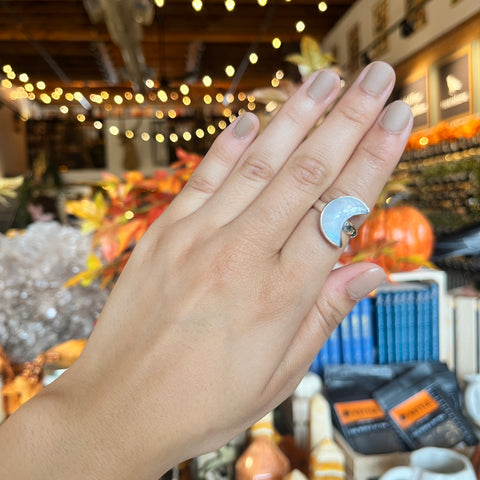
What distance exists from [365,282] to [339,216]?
0.06 meters

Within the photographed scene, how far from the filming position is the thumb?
455 millimetres

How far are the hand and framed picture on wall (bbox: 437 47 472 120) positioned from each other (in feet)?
11.2

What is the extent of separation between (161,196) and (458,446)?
618 millimetres

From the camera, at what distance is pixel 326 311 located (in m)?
0.46

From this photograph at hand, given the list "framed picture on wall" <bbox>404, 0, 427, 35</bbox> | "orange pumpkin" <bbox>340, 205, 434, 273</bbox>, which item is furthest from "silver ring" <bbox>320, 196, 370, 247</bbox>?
"framed picture on wall" <bbox>404, 0, 427, 35</bbox>

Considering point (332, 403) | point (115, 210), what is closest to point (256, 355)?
point (332, 403)

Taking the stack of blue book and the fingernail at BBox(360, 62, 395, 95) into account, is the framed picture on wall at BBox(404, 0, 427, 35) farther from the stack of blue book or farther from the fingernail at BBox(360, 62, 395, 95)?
the fingernail at BBox(360, 62, 395, 95)

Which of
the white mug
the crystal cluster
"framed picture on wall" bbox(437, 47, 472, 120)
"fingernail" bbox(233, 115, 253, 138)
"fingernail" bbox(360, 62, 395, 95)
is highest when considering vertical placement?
"framed picture on wall" bbox(437, 47, 472, 120)

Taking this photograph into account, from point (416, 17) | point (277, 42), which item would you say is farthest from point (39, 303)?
point (277, 42)

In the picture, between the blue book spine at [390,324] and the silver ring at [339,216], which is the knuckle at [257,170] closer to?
the silver ring at [339,216]

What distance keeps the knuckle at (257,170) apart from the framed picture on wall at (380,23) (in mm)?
4664

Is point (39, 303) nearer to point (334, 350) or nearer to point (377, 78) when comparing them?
point (334, 350)

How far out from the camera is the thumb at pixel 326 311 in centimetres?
45

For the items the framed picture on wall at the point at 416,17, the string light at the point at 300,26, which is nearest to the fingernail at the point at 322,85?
the framed picture on wall at the point at 416,17
